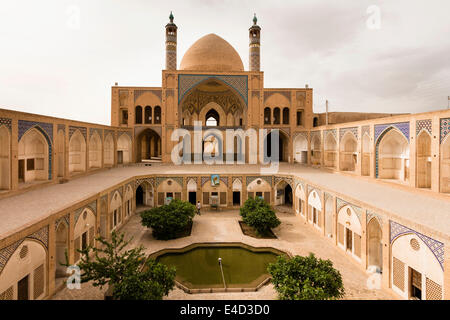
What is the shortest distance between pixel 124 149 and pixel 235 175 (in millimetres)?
7720

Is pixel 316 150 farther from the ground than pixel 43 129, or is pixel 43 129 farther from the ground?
pixel 43 129

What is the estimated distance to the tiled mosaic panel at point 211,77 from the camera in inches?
597

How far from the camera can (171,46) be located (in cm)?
1664

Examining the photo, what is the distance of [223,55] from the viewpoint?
16609mm

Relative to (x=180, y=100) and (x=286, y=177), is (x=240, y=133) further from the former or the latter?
(x=286, y=177)

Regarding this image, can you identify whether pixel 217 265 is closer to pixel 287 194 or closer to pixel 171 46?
pixel 287 194

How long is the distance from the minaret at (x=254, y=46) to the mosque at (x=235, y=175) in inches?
3.7

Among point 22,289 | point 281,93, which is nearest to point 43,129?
point 22,289

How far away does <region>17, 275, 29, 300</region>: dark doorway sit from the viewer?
384cm

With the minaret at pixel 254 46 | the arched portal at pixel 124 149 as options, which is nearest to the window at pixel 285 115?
the minaret at pixel 254 46

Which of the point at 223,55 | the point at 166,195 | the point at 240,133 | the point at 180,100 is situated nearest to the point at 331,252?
the point at 166,195

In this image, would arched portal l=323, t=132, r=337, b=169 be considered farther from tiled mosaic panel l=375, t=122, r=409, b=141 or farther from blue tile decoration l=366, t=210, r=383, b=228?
blue tile decoration l=366, t=210, r=383, b=228

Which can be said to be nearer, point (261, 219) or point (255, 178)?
point (261, 219)

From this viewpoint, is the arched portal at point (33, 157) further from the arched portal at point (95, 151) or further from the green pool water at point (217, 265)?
the green pool water at point (217, 265)
